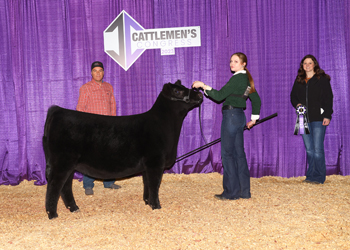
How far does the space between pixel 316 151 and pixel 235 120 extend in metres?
1.75

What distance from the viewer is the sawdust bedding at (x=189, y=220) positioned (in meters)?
2.53

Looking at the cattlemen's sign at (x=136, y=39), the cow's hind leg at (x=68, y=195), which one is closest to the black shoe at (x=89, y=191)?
the cow's hind leg at (x=68, y=195)

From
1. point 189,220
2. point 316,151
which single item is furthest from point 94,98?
point 316,151

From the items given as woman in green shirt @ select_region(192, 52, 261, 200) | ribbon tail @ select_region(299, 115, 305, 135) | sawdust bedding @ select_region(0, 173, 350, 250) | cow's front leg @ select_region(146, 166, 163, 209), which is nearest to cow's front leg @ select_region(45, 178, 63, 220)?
sawdust bedding @ select_region(0, 173, 350, 250)

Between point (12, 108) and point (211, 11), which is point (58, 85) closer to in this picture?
point (12, 108)

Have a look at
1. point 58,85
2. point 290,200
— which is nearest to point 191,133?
point 290,200

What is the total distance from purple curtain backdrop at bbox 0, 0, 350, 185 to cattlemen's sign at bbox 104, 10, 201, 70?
9 cm

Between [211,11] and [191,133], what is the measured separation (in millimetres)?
2078

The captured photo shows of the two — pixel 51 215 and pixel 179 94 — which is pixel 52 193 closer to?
pixel 51 215

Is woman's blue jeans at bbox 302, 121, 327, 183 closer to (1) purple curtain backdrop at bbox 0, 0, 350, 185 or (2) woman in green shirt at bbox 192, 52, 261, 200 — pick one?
(1) purple curtain backdrop at bbox 0, 0, 350, 185

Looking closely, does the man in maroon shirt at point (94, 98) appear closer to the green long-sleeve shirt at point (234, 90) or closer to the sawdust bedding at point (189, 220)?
the sawdust bedding at point (189, 220)

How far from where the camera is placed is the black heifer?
3.10m

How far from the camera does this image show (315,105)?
4.48m

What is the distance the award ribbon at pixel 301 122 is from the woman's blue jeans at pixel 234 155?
1.35m
